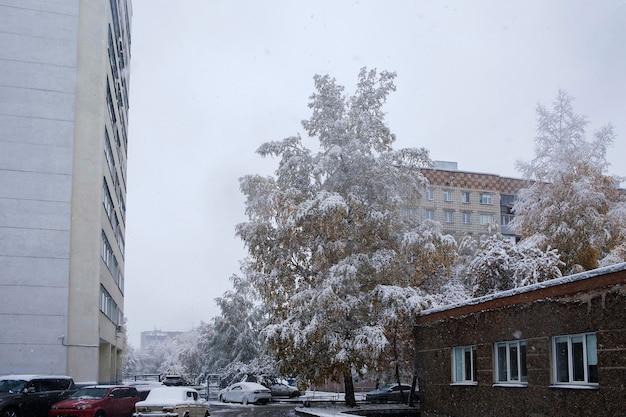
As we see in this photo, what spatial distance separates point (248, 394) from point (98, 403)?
67.4 ft

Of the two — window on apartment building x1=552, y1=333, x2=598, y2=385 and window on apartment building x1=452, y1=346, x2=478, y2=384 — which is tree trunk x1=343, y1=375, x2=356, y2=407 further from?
window on apartment building x1=552, y1=333, x2=598, y2=385

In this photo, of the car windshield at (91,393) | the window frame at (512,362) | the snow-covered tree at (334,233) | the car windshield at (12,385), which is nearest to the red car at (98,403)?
the car windshield at (91,393)

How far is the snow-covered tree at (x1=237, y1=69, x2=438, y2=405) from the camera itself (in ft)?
95.1

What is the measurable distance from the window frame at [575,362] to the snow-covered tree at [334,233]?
37.4 ft

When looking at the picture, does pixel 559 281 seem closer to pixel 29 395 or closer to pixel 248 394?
pixel 29 395

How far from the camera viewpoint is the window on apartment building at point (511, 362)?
1862 centimetres

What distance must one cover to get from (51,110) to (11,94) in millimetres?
1986

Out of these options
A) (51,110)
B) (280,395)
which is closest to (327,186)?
(51,110)

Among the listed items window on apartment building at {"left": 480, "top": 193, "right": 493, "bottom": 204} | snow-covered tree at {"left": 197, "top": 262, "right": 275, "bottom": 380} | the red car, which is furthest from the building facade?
the red car

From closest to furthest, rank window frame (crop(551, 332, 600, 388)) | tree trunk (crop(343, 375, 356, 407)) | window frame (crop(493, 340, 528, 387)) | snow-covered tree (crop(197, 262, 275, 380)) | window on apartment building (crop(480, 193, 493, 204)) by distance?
window frame (crop(551, 332, 600, 388)) → window frame (crop(493, 340, 528, 387)) → tree trunk (crop(343, 375, 356, 407)) → snow-covered tree (crop(197, 262, 275, 380)) → window on apartment building (crop(480, 193, 493, 204))

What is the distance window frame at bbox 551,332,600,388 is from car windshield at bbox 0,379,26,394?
53.3ft

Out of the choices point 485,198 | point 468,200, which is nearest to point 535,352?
point 468,200

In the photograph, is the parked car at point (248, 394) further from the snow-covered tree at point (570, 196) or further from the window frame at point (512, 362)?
the window frame at point (512, 362)

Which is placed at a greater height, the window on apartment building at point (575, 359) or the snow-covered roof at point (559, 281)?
the snow-covered roof at point (559, 281)
